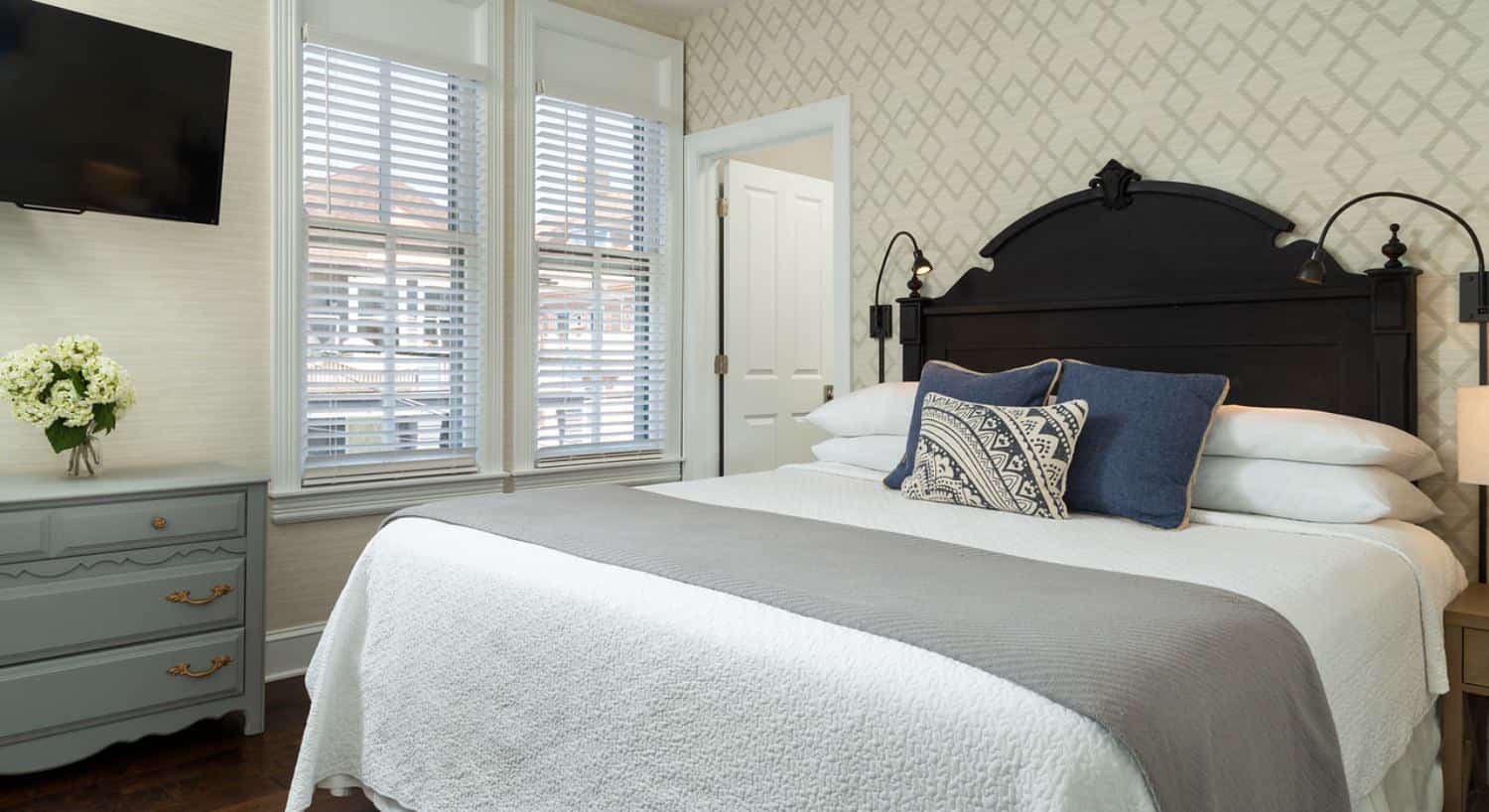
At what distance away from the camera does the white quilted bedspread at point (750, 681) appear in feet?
3.81

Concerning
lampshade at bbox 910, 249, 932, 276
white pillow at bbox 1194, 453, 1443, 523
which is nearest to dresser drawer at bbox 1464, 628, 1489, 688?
white pillow at bbox 1194, 453, 1443, 523

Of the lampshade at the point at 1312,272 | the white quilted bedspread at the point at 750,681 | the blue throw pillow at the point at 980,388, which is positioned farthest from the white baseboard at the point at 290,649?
the lampshade at the point at 1312,272

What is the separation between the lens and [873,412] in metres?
3.18

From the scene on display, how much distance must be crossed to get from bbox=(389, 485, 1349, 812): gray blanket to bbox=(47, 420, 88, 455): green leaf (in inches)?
62.7

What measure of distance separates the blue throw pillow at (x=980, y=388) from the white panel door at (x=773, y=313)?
5.53 feet

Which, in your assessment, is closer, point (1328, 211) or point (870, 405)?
point (1328, 211)

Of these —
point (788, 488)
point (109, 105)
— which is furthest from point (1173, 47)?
point (109, 105)

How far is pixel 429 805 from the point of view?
1967mm

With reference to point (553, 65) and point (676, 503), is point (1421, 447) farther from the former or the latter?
point (553, 65)

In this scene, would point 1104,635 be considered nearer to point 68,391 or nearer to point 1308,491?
point 1308,491

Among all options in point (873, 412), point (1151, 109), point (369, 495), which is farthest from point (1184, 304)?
point (369, 495)

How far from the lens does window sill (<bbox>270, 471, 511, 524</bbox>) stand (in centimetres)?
334

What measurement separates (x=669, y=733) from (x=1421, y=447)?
2.04m

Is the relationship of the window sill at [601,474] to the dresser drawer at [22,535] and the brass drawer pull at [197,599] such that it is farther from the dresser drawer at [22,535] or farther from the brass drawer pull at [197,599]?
the dresser drawer at [22,535]
